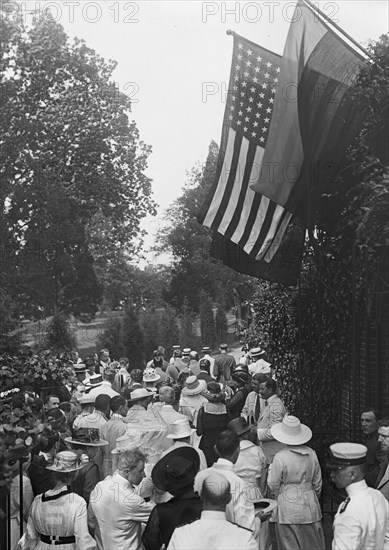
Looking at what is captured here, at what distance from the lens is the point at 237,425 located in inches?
331

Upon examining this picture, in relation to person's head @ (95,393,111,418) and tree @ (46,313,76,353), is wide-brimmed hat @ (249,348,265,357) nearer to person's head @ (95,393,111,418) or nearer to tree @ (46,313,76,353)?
person's head @ (95,393,111,418)

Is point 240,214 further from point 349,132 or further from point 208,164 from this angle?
point 208,164

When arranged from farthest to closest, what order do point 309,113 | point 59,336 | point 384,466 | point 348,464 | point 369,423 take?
point 59,336 < point 309,113 < point 369,423 < point 384,466 < point 348,464

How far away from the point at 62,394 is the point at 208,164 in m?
32.4

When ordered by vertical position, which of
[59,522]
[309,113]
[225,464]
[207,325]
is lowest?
[207,325]

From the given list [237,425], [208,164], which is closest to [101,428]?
[237,425]

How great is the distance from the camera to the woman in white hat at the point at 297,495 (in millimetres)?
8164

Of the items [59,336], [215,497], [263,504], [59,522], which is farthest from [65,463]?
[59,336]

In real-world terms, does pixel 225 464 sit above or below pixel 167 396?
above

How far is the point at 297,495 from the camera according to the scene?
8.17 metres

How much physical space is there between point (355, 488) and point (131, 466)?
1.90 metres

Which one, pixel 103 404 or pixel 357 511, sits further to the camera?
pixel 103 404

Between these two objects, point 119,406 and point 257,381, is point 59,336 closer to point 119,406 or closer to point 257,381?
point 257,381

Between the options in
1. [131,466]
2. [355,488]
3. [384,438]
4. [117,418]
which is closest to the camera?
[355,488]
